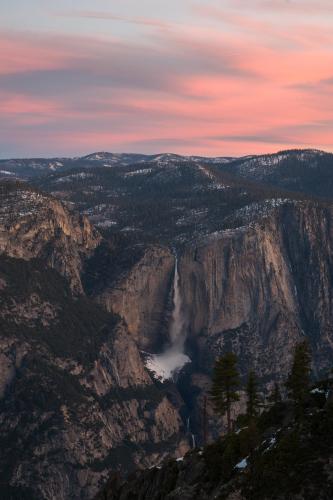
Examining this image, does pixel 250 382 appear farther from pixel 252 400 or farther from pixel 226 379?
pixel 226 379

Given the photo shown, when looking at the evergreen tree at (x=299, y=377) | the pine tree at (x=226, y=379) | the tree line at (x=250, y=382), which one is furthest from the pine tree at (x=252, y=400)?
the evergreen tree at (x=299, y=377)

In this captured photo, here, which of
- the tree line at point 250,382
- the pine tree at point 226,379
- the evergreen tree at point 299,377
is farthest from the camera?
the pine tree at point 226,379

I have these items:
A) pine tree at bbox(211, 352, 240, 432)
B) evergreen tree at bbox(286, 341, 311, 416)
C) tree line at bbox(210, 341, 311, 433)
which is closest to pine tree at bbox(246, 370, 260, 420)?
tree line at bbox(210, 341, 311, 433)

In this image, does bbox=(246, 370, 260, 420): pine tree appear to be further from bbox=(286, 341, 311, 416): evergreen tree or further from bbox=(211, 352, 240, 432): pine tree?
bbox=(286, 341, 311, 416): evergreen tree

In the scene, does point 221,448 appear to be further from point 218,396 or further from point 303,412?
point 218,396

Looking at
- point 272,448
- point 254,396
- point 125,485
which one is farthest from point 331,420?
point 254,396

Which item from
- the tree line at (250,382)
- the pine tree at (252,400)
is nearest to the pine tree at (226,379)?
the tree line at (250,382)

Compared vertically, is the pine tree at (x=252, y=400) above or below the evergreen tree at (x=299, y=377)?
below

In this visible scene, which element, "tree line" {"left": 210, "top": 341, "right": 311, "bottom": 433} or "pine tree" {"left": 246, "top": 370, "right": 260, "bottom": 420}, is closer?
"tree line" {"left": 210, "top": 341, "right": 311, "bottom": 433}

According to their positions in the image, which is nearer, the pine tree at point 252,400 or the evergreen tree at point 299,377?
the evergreen tree at point 299,377

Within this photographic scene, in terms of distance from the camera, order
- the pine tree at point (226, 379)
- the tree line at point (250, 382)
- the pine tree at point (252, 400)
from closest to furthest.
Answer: the tree line at point (250, 382) → the pine tree at point (252, 400) → the pine tree at point (226, 379)

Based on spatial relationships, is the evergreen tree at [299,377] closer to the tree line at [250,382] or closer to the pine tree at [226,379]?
the tree line at [250,382]
